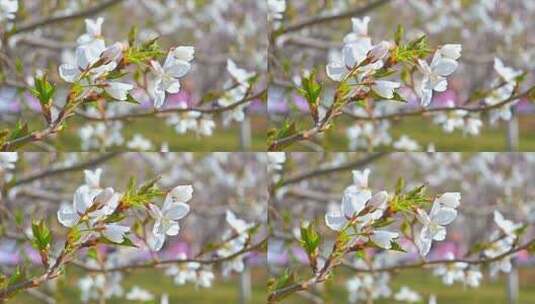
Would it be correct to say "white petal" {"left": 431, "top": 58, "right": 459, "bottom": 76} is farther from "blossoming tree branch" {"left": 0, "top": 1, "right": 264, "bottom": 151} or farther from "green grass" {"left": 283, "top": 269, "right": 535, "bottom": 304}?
"green grass" {"left": 283, "top": 269, "right": 535, "bottom": 304}

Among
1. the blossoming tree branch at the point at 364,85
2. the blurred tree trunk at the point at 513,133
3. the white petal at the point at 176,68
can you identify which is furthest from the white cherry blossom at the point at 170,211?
the blurred tree trunk at the point at 513,133

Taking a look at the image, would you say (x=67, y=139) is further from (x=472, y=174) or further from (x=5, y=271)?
(x=472, y=174)

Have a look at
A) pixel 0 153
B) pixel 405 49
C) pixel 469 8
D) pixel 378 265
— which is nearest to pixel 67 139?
pixel 0 153

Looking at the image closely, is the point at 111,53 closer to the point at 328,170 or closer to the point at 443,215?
the point at 443,215

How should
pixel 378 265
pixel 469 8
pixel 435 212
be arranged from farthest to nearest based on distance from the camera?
pixel 469 8 → pixel 378 265 → pixel 435 212

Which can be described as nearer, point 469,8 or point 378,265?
point 378,265

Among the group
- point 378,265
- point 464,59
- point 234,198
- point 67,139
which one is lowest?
point 378,265

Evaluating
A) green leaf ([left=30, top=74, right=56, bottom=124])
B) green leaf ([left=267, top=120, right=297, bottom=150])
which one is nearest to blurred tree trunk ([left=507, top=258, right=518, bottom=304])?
green leaf ([left=267, top=120, right=297, bottom=150])
